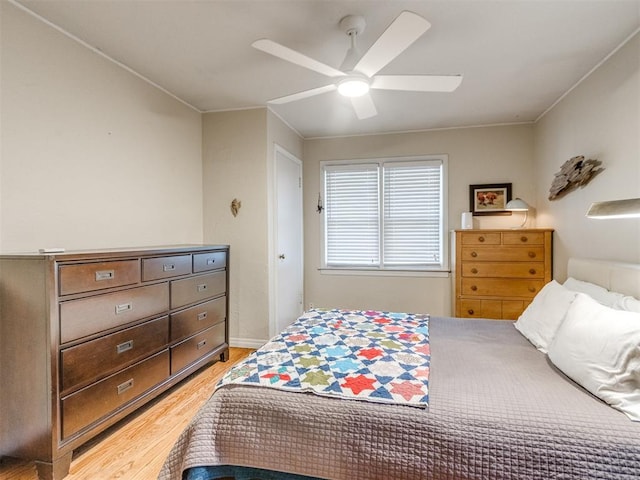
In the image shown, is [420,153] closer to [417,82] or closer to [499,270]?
[499,270]

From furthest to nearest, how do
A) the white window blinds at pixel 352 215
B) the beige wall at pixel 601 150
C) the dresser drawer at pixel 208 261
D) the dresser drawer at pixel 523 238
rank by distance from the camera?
the white window blinds at pixel 352 215 < the dresser drawer at pixel 523 238 < the dresser drawer at pixel 208 261 < the beige wall at pixel 601 150

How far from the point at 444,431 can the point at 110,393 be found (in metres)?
1.80

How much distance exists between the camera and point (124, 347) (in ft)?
6.66

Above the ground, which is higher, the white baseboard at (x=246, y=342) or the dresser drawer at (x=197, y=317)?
the dresser drawer at (x=197, y=317)

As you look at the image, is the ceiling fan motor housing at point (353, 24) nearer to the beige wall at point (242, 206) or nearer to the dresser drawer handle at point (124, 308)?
the beige wall at point (242, 206)

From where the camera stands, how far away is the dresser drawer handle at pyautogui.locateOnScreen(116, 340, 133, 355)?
199cm

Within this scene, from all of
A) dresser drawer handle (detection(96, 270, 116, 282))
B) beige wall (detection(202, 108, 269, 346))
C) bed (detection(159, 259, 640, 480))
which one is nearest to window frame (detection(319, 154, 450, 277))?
beige wall (detection(202, 108, 269, 346))

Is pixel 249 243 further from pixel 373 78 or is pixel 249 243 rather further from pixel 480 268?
pixel 480 268

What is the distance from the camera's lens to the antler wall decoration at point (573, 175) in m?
2.58

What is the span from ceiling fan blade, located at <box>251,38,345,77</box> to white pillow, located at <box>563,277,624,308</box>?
6.45 ft

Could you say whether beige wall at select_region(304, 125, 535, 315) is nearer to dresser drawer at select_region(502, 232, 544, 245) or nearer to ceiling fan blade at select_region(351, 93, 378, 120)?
dresser drawer at select_region(502, 232, 544, 245)

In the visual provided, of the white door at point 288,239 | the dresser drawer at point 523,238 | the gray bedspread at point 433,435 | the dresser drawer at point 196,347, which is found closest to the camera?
the gray bedspread at point 433,435

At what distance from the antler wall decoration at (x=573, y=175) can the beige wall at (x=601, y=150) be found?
0.15 feet

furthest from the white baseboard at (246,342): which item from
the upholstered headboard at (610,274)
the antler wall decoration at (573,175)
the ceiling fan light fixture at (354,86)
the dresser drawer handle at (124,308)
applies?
the antler wall decoration at (573,175)
